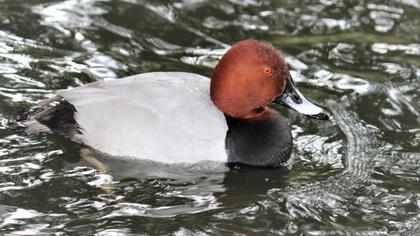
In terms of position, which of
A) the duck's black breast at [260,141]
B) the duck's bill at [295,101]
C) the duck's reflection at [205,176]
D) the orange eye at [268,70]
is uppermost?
the orange eye at [268,70]

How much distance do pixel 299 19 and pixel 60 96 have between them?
9.71 ft

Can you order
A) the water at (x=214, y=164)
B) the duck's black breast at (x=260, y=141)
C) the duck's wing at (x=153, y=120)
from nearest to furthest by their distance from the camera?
the water at (x=214, y=164) → the duck's wing at (x=153, y=120) → the duck's black breast at (x=260, y=141)

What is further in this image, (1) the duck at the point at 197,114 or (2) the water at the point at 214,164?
(1) the duck at the point at 197,114

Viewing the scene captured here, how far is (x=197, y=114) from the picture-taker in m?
5.48

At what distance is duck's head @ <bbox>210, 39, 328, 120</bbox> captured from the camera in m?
5.52

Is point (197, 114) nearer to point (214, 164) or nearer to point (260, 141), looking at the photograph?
point (214, 164)

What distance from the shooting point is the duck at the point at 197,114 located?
5469 millimetres

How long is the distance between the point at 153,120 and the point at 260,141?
2.59ft

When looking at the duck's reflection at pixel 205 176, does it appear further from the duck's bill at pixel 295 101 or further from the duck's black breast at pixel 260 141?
the duck's bill at pixel 295 101

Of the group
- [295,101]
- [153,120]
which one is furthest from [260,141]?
[153,120]

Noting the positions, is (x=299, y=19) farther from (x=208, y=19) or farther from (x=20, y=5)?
(x=20, y=5)

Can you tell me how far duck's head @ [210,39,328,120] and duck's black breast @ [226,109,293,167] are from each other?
0.10 meters

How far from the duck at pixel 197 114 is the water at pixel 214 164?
16 cm

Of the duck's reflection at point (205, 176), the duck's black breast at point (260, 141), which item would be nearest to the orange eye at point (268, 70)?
the duck's black breast at point (260, 141)
